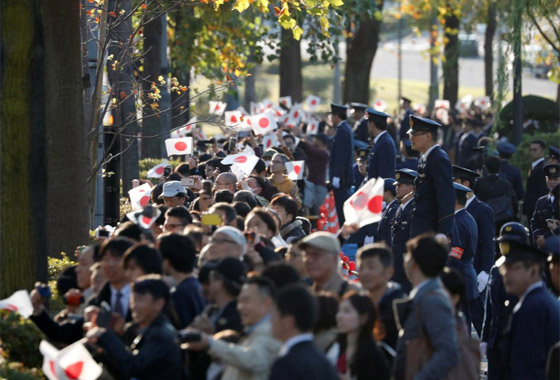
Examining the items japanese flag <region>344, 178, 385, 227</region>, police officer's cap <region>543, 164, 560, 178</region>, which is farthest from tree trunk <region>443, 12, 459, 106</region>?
japanese flag <region>344, 178, 385, 227</region>

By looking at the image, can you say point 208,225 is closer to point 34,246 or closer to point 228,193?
point 34,246

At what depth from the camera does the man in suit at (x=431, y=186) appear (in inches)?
449

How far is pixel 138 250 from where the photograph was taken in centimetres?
758

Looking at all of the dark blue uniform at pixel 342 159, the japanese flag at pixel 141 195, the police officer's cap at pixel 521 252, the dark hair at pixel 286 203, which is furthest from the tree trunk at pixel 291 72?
the police officer's cap at pixel 521 252

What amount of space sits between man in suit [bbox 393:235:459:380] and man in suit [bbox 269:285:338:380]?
100cm

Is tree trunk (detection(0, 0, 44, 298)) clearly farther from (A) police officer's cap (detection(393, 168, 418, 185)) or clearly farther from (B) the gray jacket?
(A) police officer's cap (detection(393, 168, 418, 185))

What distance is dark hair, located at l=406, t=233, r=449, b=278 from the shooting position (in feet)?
23.9

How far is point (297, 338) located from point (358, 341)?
871 millimetres

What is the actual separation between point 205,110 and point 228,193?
4512cm

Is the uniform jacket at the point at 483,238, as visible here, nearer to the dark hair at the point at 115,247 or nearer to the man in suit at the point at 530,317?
the man in suit at the point at 530,317

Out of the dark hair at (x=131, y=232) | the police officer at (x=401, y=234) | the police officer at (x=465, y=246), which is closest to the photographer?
the dark hair at (x=131, y=232)

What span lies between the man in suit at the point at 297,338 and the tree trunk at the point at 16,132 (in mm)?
3883

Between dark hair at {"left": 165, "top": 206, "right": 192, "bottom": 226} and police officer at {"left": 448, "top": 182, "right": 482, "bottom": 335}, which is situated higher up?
dark hair at {"left": 165, "top": 206, "right": 192, "bottom": 226}

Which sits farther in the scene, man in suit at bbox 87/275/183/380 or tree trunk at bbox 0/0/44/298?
tree trunk at bbox 0/0/44/298
